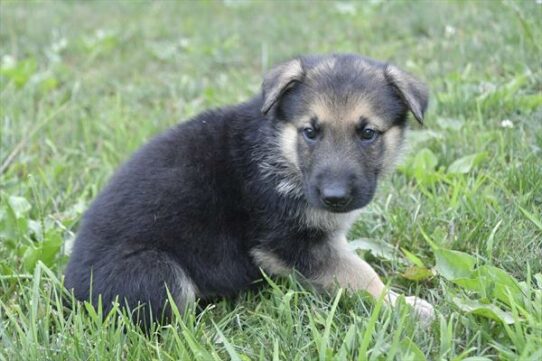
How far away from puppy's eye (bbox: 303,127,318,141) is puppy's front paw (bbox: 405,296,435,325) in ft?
3.06

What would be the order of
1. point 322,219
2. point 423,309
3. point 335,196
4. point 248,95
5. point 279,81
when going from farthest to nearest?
point 248,95
point 322,219
point 279,81
point 335,196
point 423,309

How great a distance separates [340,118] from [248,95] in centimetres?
296

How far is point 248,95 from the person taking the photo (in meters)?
6.41

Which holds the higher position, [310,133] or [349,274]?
[310,133]

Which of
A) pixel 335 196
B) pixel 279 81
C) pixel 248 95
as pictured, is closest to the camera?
pixel 335 196

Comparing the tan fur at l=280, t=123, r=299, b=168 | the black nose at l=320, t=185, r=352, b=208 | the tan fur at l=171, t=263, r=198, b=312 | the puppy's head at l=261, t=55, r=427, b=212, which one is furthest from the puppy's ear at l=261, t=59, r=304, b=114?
the tan fur at l=171, t=263, r=198, b=312

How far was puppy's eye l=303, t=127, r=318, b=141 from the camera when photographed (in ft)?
11.9

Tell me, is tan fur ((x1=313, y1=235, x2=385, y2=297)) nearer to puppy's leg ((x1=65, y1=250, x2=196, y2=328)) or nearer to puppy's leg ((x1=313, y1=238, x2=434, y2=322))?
puppy's leg ((x1=313, y1=238, x2=434, y2=322))

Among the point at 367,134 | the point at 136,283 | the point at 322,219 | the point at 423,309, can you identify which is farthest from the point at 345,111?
the point at 136,283

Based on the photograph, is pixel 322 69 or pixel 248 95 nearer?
pixel 322 69

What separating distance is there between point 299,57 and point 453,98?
1.85 metres

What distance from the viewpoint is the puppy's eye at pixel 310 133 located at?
3613 mm

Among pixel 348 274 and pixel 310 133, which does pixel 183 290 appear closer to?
pixel 348 274

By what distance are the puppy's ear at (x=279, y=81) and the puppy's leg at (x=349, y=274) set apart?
2.75ft
